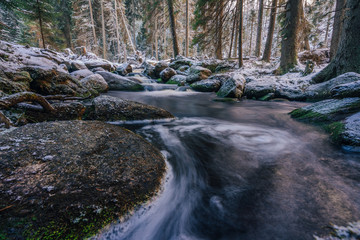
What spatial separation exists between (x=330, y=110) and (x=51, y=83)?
23.0 feet

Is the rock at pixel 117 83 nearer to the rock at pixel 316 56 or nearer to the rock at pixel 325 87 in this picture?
the rock at pixel 325 87

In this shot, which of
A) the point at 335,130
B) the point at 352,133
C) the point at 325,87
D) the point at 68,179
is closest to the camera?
the point at 68,179

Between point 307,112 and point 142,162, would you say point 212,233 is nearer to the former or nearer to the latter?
point 142,162

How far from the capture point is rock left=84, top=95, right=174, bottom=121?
3602 mm

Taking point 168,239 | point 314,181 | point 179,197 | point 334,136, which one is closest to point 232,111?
point 334,136

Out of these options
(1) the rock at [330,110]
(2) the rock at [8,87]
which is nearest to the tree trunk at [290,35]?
(1) the rock at [330,110]

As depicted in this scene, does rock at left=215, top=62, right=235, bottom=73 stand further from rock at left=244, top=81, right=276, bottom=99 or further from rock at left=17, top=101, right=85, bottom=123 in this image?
rock at left=17, top=101, right=85, bottom=123

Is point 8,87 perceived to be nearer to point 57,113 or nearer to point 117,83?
point 57,113

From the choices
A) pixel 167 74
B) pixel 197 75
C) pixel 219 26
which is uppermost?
pixel 219 26

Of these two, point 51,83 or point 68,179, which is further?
point 51,83

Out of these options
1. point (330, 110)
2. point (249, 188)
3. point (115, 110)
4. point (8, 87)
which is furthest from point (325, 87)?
point (8, 87)

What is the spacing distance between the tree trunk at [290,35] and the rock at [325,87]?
292 cm

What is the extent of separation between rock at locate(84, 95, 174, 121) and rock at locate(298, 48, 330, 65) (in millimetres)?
12781

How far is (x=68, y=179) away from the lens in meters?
1.38
